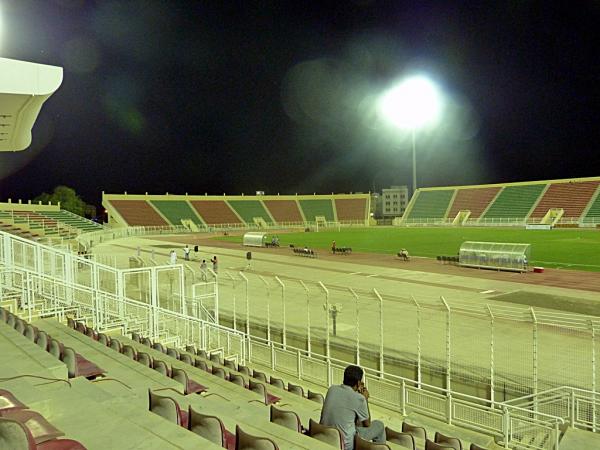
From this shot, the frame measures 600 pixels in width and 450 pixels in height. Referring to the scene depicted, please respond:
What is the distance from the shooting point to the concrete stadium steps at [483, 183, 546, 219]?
8144cm

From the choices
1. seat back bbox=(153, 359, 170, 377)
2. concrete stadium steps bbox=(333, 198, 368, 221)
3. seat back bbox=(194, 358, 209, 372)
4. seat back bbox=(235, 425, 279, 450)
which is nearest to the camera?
seat back bbox=(235, 425, 279, 450)

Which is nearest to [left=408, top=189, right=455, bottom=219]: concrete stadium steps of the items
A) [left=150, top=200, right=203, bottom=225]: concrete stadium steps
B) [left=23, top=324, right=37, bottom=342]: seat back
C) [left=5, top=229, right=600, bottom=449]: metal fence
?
[left=150, top=200, right=203, bottom=225]: concrete stadium steps

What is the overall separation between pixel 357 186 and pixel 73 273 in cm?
14338

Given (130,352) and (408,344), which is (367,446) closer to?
(130,352)

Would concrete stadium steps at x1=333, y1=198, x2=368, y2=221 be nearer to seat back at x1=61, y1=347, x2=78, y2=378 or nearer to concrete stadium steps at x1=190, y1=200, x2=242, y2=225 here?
concrete stadium steps at x1=190, y1=200, x2=242, y2=225

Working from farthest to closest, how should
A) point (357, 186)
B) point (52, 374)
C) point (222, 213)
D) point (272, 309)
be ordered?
point (357, 186) → point (222, 213) → point (272, 309) → point (52, 374)

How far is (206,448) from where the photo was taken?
3352 millimetres

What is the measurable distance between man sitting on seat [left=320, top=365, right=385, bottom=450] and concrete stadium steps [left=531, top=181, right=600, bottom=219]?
8141 centimetres

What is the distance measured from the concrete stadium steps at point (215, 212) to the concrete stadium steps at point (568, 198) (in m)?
56.4

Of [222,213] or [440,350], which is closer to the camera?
[440,350]

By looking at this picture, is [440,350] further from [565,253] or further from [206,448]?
[565,253]

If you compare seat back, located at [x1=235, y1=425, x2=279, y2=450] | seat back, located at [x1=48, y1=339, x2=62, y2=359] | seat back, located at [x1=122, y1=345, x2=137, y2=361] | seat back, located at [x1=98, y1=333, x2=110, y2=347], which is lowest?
seat back, located at [x1=98, y1=333, x2=110, y2=347]

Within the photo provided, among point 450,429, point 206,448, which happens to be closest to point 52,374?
point 206,448

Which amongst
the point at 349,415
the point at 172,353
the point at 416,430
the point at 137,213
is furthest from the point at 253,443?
the point at 137,213
